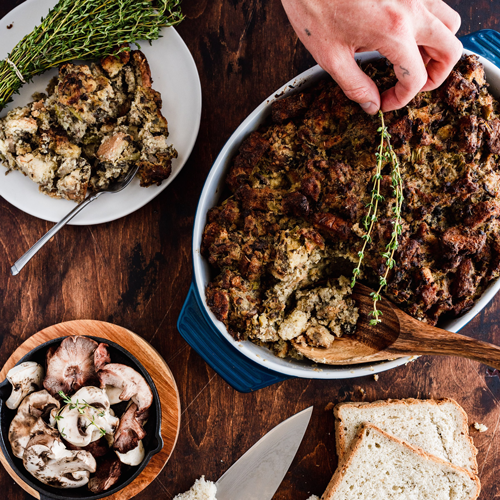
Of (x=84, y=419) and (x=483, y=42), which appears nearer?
(x=483, y=42)

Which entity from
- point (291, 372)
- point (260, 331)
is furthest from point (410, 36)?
point (291, 372)

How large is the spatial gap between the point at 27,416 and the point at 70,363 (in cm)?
38

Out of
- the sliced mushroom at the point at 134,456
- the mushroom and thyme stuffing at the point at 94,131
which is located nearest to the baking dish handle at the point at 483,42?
the mushroom and thyme stuffing at the point at 94,131

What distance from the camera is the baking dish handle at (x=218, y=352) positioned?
2.18 meters

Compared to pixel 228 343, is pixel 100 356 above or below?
above

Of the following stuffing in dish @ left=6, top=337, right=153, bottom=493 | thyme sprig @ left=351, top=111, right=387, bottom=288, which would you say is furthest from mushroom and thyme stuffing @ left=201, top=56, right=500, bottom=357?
stuffing in dish @ left=6, top=337, right=153, bottom=493

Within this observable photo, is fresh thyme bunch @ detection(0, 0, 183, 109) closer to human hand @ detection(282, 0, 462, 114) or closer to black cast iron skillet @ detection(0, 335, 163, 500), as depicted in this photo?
human hand @ detection(282, 0, 462, 114)

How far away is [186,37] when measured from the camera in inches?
101

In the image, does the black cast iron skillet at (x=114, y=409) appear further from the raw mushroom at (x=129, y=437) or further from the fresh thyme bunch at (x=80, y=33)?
the fresh thyme bunch at (x=80, y=33)

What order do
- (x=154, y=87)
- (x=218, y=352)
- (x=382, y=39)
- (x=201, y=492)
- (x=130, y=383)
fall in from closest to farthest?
(x=382, y=39), (x=218, y=352), (x=130, y=383), (x=154, y=87), (x=201, y=492)

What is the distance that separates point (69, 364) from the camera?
238 centimetres

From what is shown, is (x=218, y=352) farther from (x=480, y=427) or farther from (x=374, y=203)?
(x=480, y=427)

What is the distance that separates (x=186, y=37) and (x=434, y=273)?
78.6 inches

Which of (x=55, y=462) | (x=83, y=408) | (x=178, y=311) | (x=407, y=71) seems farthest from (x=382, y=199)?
(x=55, y=462)
